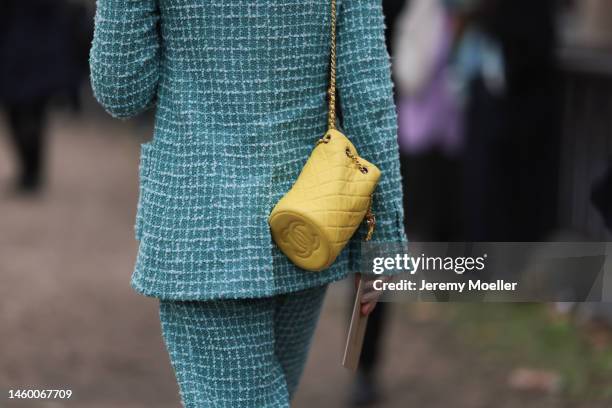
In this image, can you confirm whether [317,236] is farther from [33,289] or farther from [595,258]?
[33,289]

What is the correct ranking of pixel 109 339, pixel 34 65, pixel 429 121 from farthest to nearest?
pixel 34 65, pixel 429 121, pixel 109 339

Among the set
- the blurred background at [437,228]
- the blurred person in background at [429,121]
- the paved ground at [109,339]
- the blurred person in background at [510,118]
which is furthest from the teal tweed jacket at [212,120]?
the blurred person in background at [510,118]

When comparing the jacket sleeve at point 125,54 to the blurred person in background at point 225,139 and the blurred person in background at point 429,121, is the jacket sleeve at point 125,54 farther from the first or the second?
the blurred person in background at point 429,121

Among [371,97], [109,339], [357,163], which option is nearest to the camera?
[357,163]

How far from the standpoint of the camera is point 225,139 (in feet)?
8.63

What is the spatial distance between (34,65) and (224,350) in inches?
237

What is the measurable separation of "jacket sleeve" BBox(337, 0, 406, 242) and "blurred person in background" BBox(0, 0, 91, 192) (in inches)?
232

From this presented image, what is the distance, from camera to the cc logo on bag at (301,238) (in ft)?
8.42

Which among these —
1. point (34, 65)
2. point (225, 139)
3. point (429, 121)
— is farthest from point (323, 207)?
point (34, 65)

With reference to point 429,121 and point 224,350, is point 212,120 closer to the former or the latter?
point 224,350

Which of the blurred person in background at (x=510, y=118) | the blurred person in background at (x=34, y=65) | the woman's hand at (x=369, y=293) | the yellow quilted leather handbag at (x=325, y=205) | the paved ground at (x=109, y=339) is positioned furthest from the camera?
the blurred person in background at (x=34, y=65)

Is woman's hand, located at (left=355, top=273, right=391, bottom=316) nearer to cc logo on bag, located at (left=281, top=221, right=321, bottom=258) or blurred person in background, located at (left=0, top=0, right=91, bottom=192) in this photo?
cc logo on bag, located at (left=281, top=221, right=321, bottom=258)

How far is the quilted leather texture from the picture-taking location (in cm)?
255

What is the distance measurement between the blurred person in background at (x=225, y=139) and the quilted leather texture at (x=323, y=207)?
0.06 m
